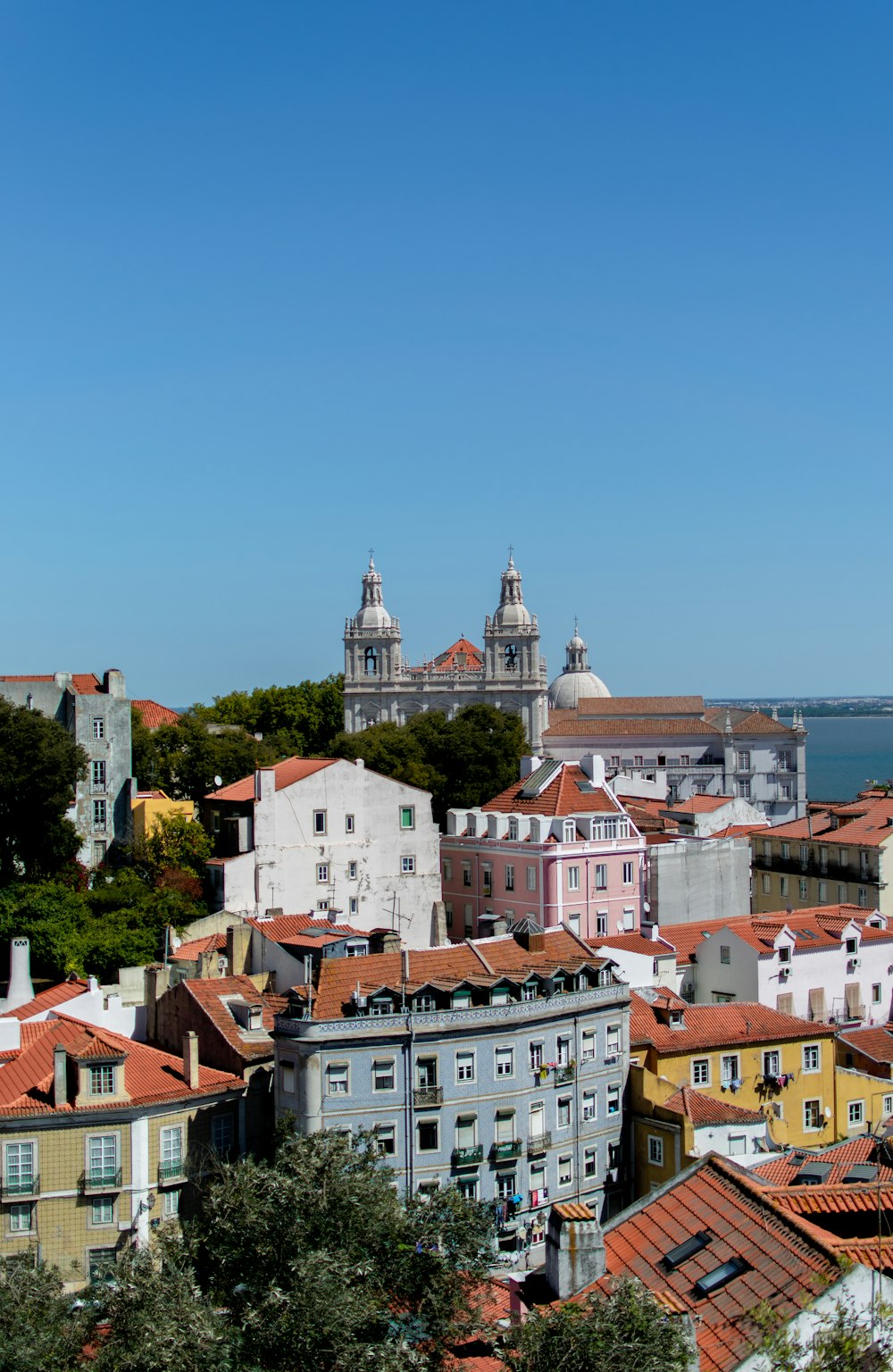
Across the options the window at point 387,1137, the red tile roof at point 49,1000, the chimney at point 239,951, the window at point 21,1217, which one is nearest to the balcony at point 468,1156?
the window at point 387,1137

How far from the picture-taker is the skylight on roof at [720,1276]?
834 inches

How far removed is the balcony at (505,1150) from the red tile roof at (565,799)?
813 inches

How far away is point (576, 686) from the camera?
147 m

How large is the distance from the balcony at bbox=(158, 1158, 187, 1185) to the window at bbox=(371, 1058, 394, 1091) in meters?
4.43

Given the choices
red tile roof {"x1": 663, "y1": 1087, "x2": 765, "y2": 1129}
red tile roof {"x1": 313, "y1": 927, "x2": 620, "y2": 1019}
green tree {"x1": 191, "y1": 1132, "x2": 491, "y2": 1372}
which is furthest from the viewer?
red tile roof {"x1": 663, "y1": 1087, "x2": 765, "y2": 1129}

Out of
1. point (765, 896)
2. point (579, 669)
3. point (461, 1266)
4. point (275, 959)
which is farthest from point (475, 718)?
point (579, 669)

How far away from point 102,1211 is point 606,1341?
16.5 m

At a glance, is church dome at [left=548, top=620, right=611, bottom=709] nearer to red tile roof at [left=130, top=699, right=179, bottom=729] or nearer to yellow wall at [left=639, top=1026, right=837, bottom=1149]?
red tile roof at [left=130, top=699, right=179, bottom=729]

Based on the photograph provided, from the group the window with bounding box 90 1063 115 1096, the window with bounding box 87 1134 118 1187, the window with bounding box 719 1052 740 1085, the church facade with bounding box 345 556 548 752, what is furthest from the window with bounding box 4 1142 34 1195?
the church facade with bounding box 345 556 548 752

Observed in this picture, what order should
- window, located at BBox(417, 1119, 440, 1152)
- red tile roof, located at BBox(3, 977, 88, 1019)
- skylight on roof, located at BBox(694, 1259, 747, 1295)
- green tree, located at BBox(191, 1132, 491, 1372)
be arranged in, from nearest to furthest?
1. green tree, located at BBox(191, 1132, 491, 1372)
2. skylight on roof, located at BBox(694, 1259, 747, 1295)
3. window, located at BBox(417, 1119, 440, 1152)
4. red tile roof, located at BBox(3, 977, 88, 1019)

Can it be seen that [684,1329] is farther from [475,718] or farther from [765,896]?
[475,718]

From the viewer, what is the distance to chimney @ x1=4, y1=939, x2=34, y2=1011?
41875mm

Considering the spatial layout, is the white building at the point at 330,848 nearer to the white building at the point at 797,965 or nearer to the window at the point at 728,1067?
the white building at the point at 797,965

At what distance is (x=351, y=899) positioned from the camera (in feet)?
174
